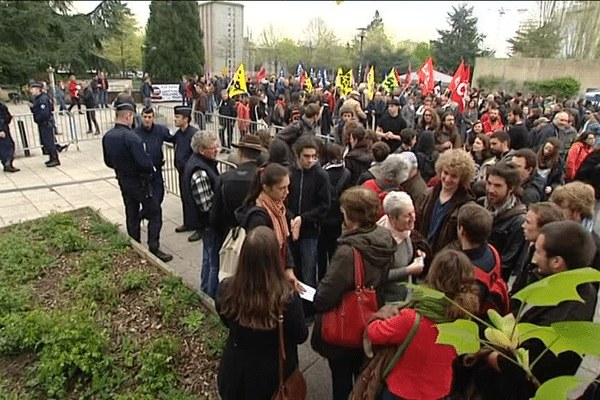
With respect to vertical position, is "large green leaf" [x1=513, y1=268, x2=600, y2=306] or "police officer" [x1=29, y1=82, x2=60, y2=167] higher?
"large green leaf" [x1=513, y1=268, x2=600, y2=306]

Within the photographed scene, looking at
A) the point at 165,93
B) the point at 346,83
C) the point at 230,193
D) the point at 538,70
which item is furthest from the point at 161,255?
the point at 538,70

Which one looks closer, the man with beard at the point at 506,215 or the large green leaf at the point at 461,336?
the large green leaf at the point at 461,336

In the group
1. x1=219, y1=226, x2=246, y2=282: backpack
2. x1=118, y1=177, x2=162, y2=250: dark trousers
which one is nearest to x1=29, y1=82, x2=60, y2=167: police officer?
x1=118, y1=177, x2=162, y2=250: dark trousers

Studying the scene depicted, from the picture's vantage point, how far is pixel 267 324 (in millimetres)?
2320

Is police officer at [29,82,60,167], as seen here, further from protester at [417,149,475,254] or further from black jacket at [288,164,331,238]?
protester at [417,149,475,254]

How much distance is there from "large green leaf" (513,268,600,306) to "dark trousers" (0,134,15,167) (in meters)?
10.7

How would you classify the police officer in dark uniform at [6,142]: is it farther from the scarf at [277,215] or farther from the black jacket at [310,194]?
the scarf at [277,215]

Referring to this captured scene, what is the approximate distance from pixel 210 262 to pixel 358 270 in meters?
2.60

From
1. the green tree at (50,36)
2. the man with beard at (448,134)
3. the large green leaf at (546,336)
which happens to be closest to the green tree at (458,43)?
the green tree at (50,36)

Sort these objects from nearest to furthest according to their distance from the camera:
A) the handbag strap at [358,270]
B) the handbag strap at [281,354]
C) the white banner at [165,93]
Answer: the handbag strap at [281,354], the handbag strap at [358,270], the white banner at [165,93]

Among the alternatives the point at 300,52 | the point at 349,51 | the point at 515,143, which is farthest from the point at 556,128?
the point at 300,52

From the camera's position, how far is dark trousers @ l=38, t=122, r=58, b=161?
9.50m

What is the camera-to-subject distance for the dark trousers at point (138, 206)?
5.31 meters

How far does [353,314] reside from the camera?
263 cm
